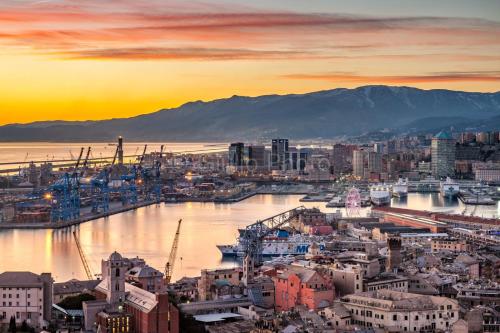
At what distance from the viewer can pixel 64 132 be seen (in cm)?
8619

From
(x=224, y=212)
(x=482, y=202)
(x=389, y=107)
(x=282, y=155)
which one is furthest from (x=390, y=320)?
(x=389, y=107)

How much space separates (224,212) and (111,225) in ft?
14.2

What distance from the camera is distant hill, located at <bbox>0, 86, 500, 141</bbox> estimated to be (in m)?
94.8

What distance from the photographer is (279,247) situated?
15016mm

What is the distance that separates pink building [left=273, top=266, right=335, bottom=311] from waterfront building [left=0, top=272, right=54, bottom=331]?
211 cm

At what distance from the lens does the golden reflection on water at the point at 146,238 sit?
13102mm

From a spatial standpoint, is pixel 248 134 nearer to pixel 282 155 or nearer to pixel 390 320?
pixel 282 155

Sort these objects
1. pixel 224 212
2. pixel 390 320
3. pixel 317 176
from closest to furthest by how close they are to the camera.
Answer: pixel 390 320
pixel 224 212
pixel 317 176

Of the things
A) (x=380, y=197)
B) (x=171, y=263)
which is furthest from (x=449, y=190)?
(x=171, y=263)

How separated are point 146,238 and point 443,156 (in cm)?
2691

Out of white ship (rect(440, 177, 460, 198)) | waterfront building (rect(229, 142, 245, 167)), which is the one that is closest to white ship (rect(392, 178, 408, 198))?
white ship (rect(440, 177, 460, 198))

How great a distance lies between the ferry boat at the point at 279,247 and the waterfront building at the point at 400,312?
18.8 ft

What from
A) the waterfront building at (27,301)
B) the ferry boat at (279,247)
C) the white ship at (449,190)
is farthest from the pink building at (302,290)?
the white ship at (449,190)

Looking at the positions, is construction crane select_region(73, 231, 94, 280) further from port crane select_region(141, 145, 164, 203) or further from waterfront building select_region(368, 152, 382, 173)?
waterfront building select_region(368, 152, 382, 173)
